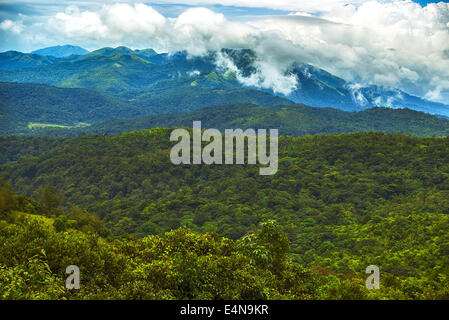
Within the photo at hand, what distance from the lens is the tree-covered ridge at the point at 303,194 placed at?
51.2 metres

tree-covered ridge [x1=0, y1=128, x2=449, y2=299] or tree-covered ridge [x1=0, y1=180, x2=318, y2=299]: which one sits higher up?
tree-covered ridge [x1=0, y1=128, x2=449, y2=299]

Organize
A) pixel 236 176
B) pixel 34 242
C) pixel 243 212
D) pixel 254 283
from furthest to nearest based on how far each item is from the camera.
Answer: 1. pixel 236 176
2. pixel 243 212
3. pixel 34 242
4. pixel 254 283

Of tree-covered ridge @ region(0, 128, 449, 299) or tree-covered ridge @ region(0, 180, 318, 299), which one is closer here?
tree-covered ridge @ region(0, 180, 318, 299)

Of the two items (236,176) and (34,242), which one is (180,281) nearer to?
(34,242)

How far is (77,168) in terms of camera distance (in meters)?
128

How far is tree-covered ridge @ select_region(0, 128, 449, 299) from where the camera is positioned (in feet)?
168

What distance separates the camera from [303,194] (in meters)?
95.9

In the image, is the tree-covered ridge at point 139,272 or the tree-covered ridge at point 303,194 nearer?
the tree-covered ridge at point 139,272

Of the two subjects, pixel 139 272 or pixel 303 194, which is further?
pixel 303 194

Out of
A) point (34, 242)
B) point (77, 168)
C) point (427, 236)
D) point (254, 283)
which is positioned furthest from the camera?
point (77, 168)

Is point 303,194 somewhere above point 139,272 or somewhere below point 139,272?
above

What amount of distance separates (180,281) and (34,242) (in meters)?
7.68
